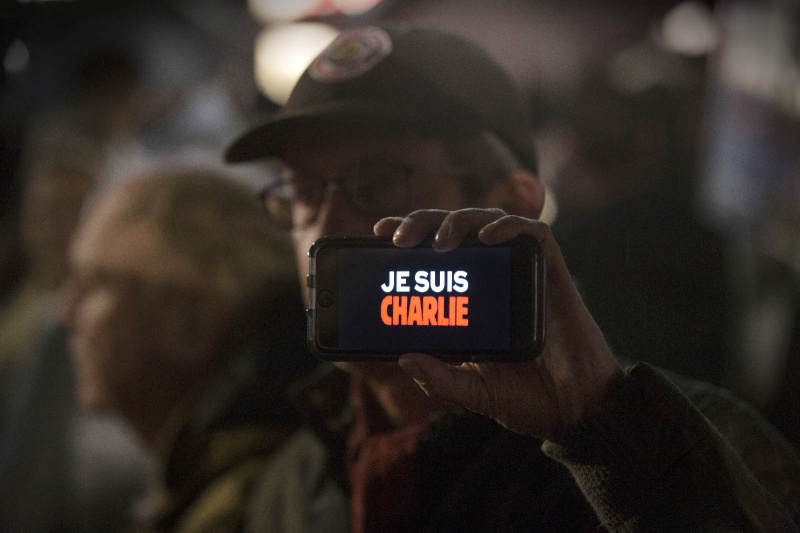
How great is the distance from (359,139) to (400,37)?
0.46 ft

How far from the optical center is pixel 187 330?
1.56 m

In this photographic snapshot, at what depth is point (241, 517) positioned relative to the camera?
1273 mm

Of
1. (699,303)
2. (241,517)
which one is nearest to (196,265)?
(241,517)

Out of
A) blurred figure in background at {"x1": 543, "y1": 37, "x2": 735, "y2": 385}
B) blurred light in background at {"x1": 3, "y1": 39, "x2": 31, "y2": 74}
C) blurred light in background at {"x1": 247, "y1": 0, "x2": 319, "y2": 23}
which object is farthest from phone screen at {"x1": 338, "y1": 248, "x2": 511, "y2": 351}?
blurred light in background at {"x1": 247, "y1": 0, "x2": 319, "y2": 23}

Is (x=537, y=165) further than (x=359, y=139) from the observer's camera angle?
Yes

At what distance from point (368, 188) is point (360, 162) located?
1.8 inches

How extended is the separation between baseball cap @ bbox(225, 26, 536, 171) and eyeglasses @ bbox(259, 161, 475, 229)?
0.05 metres

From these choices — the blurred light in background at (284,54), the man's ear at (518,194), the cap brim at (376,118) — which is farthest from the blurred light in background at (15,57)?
the man's ear at (518,194)

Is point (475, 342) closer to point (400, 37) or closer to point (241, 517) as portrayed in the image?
point (400, 37)

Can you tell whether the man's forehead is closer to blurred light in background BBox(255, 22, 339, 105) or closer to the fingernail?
blurred light in background BBox(255, 22, 339, 105)

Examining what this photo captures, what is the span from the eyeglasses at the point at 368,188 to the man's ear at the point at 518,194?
40mm

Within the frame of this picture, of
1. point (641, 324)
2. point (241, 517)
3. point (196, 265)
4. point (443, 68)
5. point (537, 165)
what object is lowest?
point (241, 517)

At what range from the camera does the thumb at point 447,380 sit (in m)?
0.65

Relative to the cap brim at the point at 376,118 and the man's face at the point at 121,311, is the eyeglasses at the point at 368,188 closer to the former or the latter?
the cap brim at the point at 376,118
